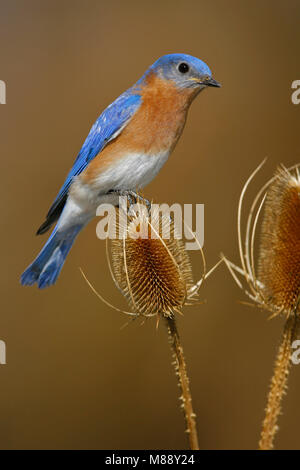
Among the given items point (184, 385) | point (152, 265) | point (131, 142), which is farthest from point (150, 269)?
point (131, 142)

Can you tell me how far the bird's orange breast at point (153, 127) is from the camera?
3100 mm

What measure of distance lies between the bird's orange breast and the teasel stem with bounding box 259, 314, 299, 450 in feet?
4.14

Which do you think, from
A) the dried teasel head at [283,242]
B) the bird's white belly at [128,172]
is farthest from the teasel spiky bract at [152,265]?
the bird's white belly at [128,172]

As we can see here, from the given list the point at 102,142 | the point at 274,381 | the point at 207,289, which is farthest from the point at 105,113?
the point at 207,289

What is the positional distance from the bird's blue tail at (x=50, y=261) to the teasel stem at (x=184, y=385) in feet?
2.85

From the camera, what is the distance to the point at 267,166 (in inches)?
213

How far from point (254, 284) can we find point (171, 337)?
16.1 inches

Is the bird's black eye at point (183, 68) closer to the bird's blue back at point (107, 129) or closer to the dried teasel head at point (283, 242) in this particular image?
the bird's blue back at point (107, 129)

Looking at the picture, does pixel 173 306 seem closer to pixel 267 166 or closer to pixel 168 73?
pixel 168 73

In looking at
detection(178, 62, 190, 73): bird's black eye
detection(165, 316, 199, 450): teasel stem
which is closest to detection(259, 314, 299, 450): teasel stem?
detection(165, 316, 199, 450): teasel stem

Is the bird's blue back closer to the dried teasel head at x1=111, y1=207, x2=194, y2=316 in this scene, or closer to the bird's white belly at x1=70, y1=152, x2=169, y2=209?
the bird's white belly at x1=70, y1=152, x2=169, y2=209

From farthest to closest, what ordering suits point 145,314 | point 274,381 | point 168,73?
point 168,73 < point 145,314 < point 274,381

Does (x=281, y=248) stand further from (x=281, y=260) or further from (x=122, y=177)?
(x=122, y=177)
